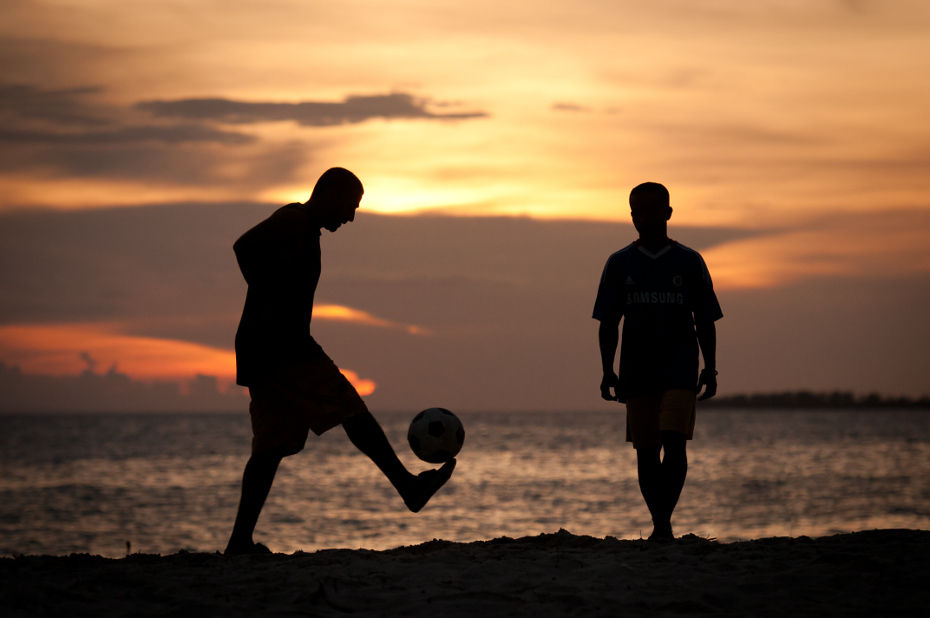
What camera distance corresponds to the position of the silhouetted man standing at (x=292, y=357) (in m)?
5.36

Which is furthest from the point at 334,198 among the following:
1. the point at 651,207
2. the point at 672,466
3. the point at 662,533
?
the point at 662,533

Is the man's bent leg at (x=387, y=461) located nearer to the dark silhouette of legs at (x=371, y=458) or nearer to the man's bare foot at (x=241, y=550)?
the dark silhouette of legs at (x=371, y=458)

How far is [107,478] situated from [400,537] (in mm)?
27280

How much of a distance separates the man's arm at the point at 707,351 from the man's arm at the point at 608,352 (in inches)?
23.7

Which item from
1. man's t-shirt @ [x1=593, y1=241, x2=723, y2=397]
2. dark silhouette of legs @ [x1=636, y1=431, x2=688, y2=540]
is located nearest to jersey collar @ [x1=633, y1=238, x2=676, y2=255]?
man's t-shirt @ [x1=593, y1=241, x2=723, y2=397]

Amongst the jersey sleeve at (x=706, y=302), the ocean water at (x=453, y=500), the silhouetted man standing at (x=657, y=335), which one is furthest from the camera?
the ocean water at (x=453, y=500)

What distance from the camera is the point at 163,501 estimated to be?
103 ft

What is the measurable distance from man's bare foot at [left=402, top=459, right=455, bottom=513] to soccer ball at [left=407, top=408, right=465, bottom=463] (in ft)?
1.53

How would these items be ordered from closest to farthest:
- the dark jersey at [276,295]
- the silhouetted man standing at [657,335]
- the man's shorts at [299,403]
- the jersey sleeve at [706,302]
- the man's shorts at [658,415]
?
the dark jersey at [276,295]
the man's shorts at [299,403]
the man's shorts at [658,415]
the silhouetted man standing at [657,335]
the jersey sleeve at [706,302]

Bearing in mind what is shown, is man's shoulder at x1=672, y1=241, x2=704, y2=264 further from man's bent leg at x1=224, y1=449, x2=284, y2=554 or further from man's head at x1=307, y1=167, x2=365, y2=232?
man's bent leg at x1=224, y1=449, x2=284, y2=554

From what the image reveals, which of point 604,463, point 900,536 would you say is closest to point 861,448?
point 604,463

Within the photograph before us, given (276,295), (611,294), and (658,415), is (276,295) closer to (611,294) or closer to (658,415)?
(611,294)

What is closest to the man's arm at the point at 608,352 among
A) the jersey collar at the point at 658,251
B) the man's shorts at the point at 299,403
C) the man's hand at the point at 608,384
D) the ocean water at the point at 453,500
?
the man's hand at the point at 608,384

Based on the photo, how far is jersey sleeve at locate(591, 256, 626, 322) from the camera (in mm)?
6363
